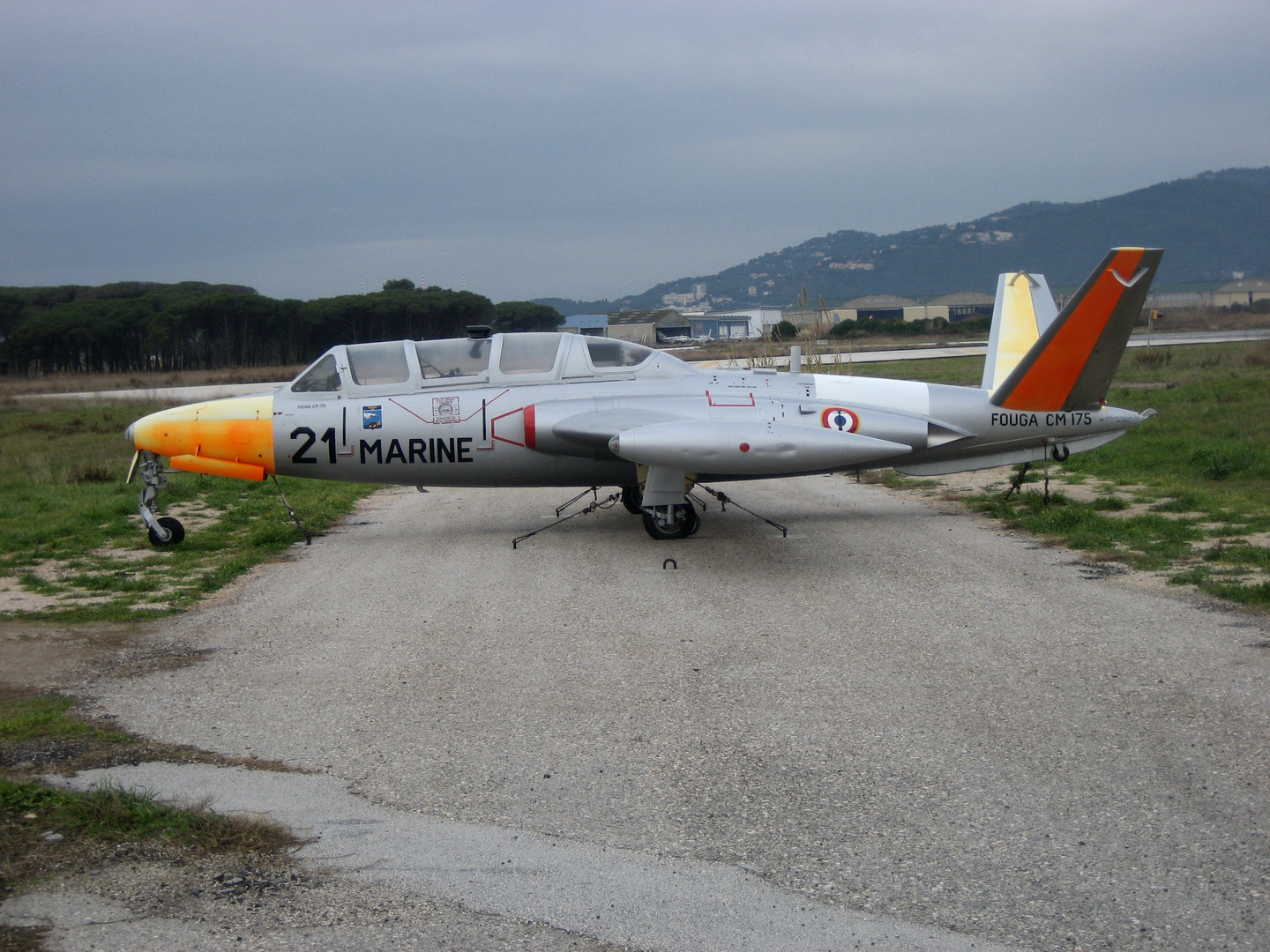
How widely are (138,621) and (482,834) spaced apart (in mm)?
5695

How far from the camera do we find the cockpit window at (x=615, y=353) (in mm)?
12656

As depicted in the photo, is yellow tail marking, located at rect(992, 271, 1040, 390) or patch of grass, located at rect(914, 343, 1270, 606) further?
yellow tail marking, located at rect(992, 271, 1040, 390)

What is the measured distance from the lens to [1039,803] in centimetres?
471

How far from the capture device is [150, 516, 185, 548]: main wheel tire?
12.2 metres

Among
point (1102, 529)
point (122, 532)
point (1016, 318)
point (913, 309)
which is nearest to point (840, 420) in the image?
point (1102, 529)

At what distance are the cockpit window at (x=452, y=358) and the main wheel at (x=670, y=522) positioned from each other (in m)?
2.91

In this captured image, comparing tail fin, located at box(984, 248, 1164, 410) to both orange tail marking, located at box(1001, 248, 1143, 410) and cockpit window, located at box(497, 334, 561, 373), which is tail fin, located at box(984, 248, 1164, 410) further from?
cockpit window, located at box(497, 334, 561, 373)

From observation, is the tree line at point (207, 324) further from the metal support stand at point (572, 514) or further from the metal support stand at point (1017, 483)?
the metal support stand at point (1017, 483)

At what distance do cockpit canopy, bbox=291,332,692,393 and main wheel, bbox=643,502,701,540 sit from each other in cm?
187

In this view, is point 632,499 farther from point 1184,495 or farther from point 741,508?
point 1184,495

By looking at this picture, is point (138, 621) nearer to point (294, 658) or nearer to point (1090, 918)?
point (294, 658)

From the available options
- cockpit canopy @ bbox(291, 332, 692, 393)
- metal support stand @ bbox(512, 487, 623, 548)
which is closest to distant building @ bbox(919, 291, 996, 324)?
metal support stand @ bbox(512, 487, 623, 548)

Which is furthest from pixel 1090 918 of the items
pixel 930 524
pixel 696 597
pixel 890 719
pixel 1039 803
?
pixel 930 524

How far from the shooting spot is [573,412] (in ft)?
39.4
